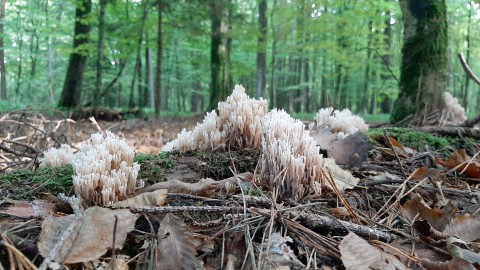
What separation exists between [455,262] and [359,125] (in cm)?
228

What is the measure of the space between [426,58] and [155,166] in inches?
158

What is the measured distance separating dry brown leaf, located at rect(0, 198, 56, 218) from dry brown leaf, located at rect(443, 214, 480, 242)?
1.79 m

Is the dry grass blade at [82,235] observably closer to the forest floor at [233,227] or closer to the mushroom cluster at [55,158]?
the forest floor at [233,227]

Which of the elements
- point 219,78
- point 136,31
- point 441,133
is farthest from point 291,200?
point 136,31

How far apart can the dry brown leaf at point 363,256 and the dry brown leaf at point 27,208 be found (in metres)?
1.20

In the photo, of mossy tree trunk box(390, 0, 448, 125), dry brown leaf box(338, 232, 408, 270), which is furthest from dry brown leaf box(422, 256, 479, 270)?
mossy tree trunk box(390, 0, 448, 125)

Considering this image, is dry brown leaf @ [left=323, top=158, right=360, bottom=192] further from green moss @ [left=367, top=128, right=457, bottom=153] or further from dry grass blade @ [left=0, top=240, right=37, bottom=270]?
dry grass blade @ [left=0, top=240, right=37, bottom=270]

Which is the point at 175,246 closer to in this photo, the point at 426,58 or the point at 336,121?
the point at 336,121

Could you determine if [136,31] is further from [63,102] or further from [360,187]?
[360,187]

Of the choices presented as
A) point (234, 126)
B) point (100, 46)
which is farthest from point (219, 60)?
point (234, 126)

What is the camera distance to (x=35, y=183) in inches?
81.3

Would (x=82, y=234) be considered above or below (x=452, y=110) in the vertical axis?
below

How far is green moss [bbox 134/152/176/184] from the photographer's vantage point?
2.17 m

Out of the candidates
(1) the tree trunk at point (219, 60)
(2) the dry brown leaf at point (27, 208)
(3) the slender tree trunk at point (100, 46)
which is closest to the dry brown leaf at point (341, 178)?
(2) the dry brown leaf at point (27, 208)
